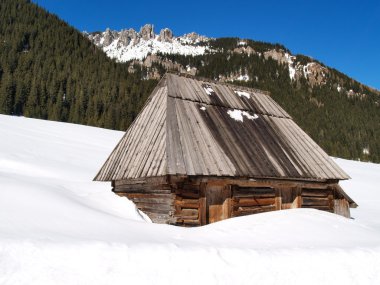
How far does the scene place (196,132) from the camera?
40.1ft

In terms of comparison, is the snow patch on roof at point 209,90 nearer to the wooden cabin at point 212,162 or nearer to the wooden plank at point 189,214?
the wooden cabin at point 212,162

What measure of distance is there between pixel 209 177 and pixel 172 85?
5.15 metres

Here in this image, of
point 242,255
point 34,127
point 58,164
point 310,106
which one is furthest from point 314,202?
point 310,106

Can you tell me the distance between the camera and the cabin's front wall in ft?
35.7

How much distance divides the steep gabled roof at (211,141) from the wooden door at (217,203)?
2.72 ft

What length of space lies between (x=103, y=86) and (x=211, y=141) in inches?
2900

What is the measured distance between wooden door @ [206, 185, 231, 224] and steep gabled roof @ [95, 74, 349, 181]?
2.72 ft

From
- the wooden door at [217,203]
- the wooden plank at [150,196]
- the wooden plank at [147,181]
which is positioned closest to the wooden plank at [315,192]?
the wooden door at [217,203]

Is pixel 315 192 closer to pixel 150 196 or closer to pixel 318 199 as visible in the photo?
pixel 318 199

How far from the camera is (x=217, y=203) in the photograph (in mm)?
11500

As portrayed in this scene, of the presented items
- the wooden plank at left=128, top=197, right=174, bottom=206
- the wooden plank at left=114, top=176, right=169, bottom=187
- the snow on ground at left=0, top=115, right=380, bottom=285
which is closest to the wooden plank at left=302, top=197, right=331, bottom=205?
the snow on ground at left=0, top=115, right=380, bottom=285

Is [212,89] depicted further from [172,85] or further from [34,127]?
[34,127]

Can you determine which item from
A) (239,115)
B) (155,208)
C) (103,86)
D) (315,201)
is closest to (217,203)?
(155,208)

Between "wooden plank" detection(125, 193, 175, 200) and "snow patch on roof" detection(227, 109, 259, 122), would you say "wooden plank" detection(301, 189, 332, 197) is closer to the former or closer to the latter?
"snow patch on roof" detection(227, 109, 259, 122)
